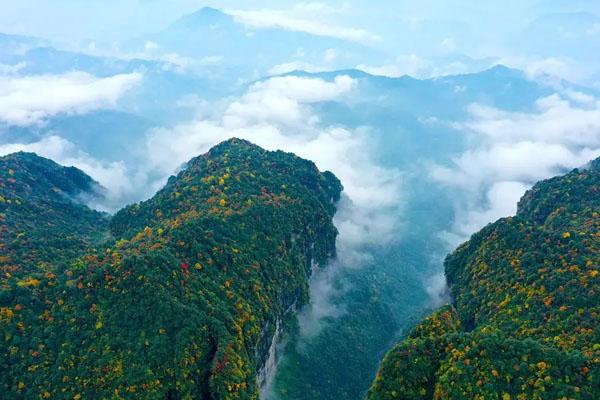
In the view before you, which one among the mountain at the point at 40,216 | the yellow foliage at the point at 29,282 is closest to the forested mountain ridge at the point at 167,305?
the yellow foliage at the point at 29,282

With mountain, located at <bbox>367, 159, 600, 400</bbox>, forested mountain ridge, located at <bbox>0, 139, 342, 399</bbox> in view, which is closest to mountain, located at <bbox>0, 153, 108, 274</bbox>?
forested mountain ridge, located at <bbox>0, 139, 342, 399</bbox>

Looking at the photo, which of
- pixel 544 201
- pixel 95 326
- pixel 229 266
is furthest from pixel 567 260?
pixel 95 326

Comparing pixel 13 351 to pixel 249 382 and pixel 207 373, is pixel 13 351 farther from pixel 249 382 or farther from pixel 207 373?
pixel 249 382

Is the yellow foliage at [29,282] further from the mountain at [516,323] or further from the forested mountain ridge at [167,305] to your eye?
the mountain at [516,323]

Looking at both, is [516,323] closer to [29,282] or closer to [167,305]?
[167,305]

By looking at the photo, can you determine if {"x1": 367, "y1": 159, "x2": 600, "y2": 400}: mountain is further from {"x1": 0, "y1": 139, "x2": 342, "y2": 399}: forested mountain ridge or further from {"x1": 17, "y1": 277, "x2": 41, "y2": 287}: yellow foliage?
{"x1": 17, "y1": 277, "x2": 41, "y2": 287}: yellow foliage
